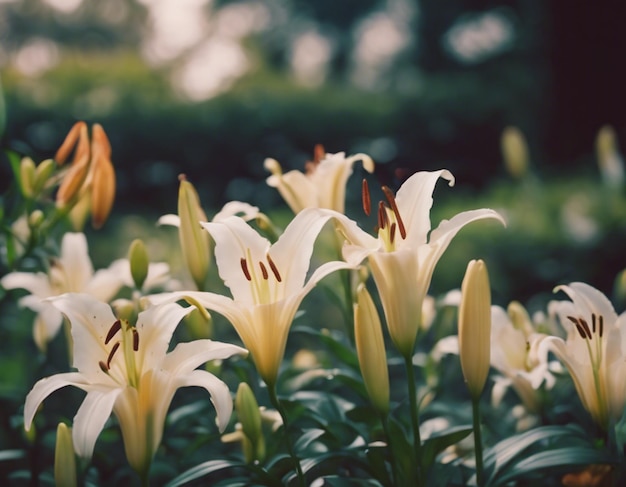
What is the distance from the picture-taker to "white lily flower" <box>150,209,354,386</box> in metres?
0.85

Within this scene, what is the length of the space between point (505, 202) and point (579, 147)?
3340mm

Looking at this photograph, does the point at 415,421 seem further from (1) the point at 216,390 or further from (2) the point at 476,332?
(1) the point at 216,390

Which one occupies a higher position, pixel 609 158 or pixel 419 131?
pixel 419 131

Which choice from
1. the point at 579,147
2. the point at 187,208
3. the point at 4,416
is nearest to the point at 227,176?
the point at 579,147

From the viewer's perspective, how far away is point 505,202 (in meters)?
4.12

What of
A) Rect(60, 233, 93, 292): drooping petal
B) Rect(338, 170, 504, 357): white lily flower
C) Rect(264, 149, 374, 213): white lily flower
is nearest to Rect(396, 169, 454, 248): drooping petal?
Rect(338, 170, 504, 357): white lily flower

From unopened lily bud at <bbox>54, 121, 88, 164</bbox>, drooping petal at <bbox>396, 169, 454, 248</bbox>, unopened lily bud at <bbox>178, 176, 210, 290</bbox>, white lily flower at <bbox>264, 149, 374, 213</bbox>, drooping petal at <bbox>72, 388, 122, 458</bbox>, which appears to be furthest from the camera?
unopened lily bud at <bbox>54, 121, 88, 164</bbox>

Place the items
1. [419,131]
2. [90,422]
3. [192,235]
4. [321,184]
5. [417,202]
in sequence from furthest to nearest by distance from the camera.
A: [419,131] < [321,184] < [192,235] < [417,202] < [90,422]

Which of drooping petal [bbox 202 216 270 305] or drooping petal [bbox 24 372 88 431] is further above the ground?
drooping petal [bbox 202 216 270 305]

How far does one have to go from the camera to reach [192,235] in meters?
1.03

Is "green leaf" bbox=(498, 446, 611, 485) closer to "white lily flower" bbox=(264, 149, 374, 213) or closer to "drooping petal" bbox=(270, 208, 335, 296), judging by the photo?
"drooping petal" bbox=(270, 208, 335, 296)

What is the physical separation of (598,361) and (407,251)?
11.4 inches

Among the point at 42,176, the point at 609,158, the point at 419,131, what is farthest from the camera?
the point at 419,131

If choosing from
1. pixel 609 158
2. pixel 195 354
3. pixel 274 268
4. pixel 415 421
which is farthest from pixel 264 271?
pixel 609 158
